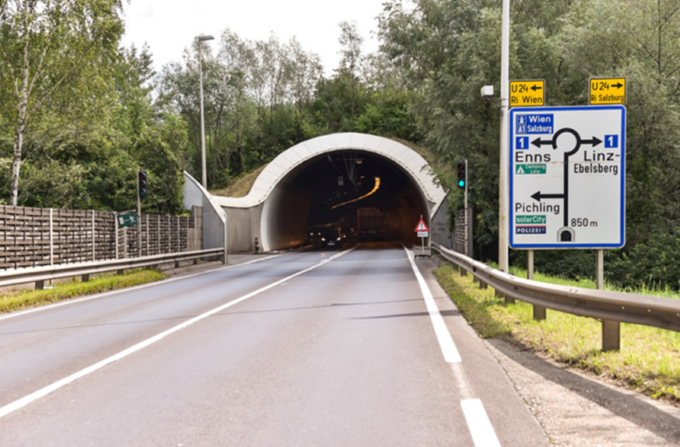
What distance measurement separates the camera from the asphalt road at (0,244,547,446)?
13.7 ft

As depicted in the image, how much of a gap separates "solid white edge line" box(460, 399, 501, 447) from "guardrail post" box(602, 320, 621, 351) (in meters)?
2.14

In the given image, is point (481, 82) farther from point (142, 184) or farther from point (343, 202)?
point (343, 202)

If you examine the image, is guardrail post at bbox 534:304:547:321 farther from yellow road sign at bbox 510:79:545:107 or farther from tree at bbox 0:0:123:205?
tree at bbox 0:0:123:205

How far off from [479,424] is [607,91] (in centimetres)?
702

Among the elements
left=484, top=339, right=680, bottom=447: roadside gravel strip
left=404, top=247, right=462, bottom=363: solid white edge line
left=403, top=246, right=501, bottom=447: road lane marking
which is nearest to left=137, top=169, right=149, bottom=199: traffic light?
left=404, top=247, right=462, bottom=363: solid white edge line

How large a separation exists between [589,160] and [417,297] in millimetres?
5105

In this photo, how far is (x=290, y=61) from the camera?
229ft

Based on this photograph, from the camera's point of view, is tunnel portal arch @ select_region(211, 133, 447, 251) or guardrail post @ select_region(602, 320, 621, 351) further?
tunnel portal arch @ select_region(211, 133, 447, 251)

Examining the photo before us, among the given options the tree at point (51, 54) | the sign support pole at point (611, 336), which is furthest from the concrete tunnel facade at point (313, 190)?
the sign support pole at point (611, 336)

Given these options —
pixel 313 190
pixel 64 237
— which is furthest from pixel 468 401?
pixel 313 190

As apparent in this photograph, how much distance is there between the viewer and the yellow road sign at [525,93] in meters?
11.4

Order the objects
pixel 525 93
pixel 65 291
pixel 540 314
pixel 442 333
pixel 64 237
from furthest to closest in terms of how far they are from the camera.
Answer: pixel 64 237, pixel 65 291, pixel 525 93, pixel 540 314, pixel 442 333

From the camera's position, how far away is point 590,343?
6.65 m

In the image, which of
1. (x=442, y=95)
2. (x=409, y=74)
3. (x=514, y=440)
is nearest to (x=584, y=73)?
(x=442, y=95)
